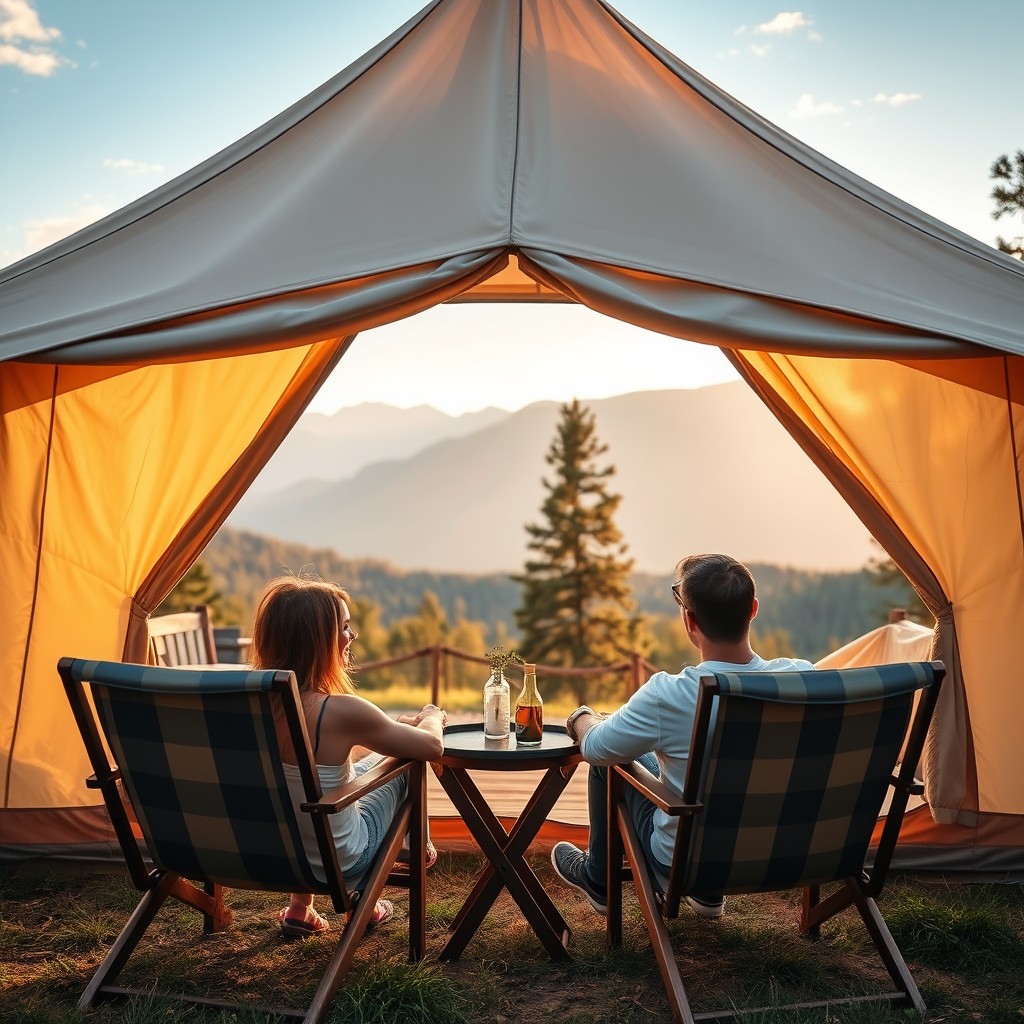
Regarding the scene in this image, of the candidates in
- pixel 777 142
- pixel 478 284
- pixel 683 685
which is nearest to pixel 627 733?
pixel 683 685

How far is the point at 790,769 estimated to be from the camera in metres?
2.25

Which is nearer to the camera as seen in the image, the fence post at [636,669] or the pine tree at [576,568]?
the fence post at [636,669]

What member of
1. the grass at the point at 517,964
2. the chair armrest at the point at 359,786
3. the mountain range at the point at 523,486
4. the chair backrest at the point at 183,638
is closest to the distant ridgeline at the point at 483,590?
the mountain range at the point at 523,486

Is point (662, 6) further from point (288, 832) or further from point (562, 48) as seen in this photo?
point (288, 832)

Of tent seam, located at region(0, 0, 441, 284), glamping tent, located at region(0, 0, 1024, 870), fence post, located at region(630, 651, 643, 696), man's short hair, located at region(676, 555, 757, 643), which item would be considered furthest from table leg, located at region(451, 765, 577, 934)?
fence post, located at region(630, 651, 643, 696)

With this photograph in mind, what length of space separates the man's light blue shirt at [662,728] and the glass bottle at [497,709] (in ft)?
1.73

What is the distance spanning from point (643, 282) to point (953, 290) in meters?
1.00

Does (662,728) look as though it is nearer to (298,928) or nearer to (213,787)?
(213,787)

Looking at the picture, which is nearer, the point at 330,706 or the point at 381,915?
the point at 330,706

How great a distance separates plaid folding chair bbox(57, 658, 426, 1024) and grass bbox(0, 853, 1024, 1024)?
160 millimetres

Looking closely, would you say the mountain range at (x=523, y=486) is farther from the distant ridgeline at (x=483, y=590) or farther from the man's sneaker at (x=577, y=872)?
the man's sneaker at (x=577, y=872)

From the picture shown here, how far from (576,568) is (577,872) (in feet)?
104

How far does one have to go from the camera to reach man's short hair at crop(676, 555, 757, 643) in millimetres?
2404

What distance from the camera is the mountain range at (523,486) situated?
240ft
